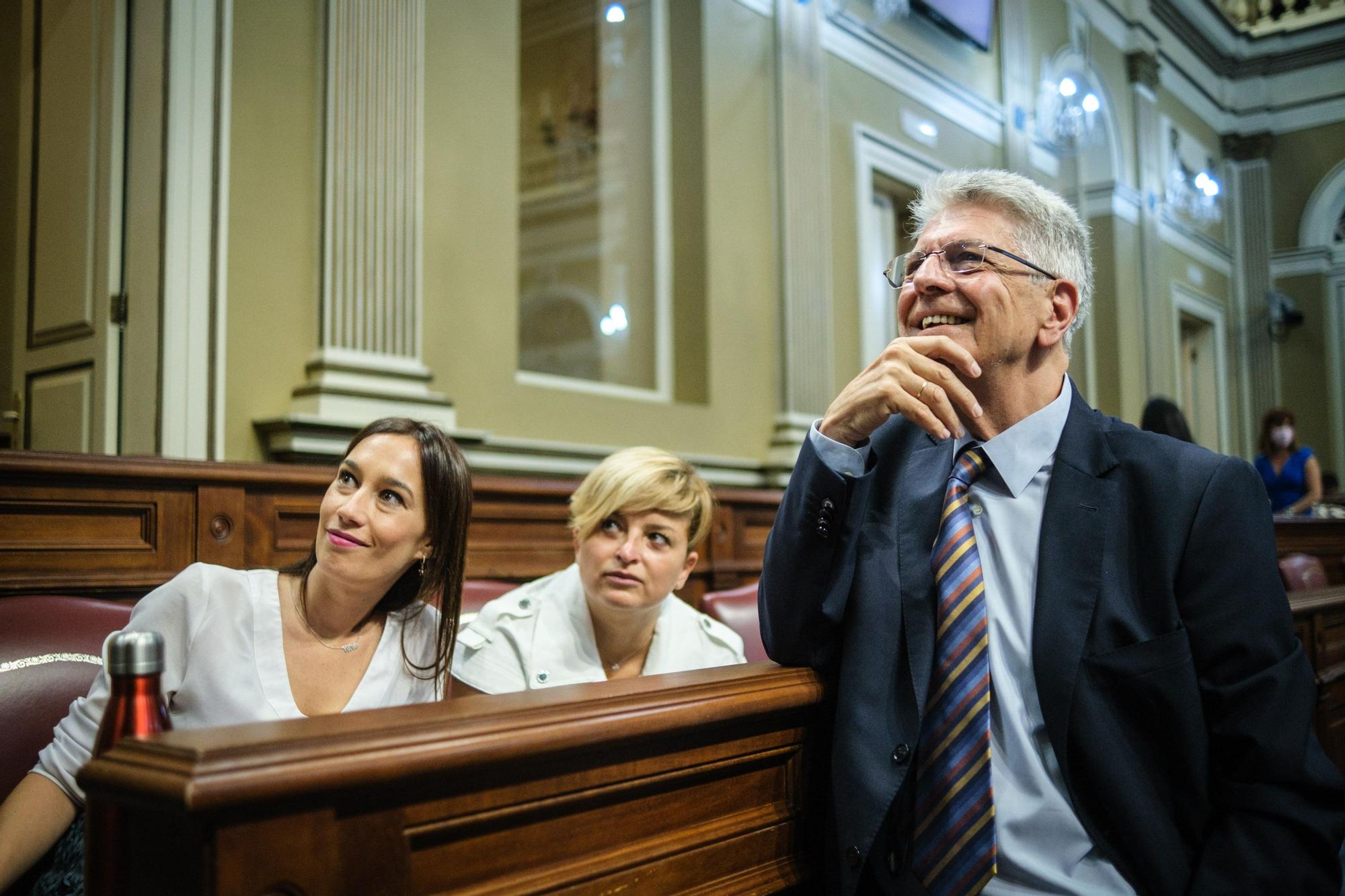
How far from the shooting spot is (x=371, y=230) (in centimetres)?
322

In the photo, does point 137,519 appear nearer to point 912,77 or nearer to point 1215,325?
point 912,77

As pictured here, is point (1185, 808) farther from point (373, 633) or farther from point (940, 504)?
point (373, 633)

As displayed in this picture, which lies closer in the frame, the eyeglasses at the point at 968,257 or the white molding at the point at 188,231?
the eyeglasses at the point at 968,257

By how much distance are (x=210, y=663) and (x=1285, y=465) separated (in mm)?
7445

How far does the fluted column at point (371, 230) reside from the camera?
122 inches

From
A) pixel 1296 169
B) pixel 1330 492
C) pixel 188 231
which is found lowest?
pixel 1330 492

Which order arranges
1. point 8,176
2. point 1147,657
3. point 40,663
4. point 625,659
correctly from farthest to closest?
point 8,176 → point 625,659 → point 40,663 → point 1147,657

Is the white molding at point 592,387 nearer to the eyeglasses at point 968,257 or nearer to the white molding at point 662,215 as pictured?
the white molding at point 662,215

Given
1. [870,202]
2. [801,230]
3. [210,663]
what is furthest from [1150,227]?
[210,663]

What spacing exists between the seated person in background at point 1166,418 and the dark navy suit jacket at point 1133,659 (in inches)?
128

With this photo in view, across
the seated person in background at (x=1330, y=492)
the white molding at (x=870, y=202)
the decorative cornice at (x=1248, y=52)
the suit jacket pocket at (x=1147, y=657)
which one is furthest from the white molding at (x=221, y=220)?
the decorative cornice at (x=1248, y=52)

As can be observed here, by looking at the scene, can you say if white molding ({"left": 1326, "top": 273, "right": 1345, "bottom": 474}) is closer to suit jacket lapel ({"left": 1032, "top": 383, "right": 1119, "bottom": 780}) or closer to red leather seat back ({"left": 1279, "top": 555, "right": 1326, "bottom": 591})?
red leather seat back ({"left": 1279, "top": 555, "right": 1326, "bottom": 591})

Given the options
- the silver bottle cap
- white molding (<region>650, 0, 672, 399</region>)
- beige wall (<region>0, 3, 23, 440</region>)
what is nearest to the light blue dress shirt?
the silver bottle cap

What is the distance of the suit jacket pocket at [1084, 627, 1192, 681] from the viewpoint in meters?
1.26
